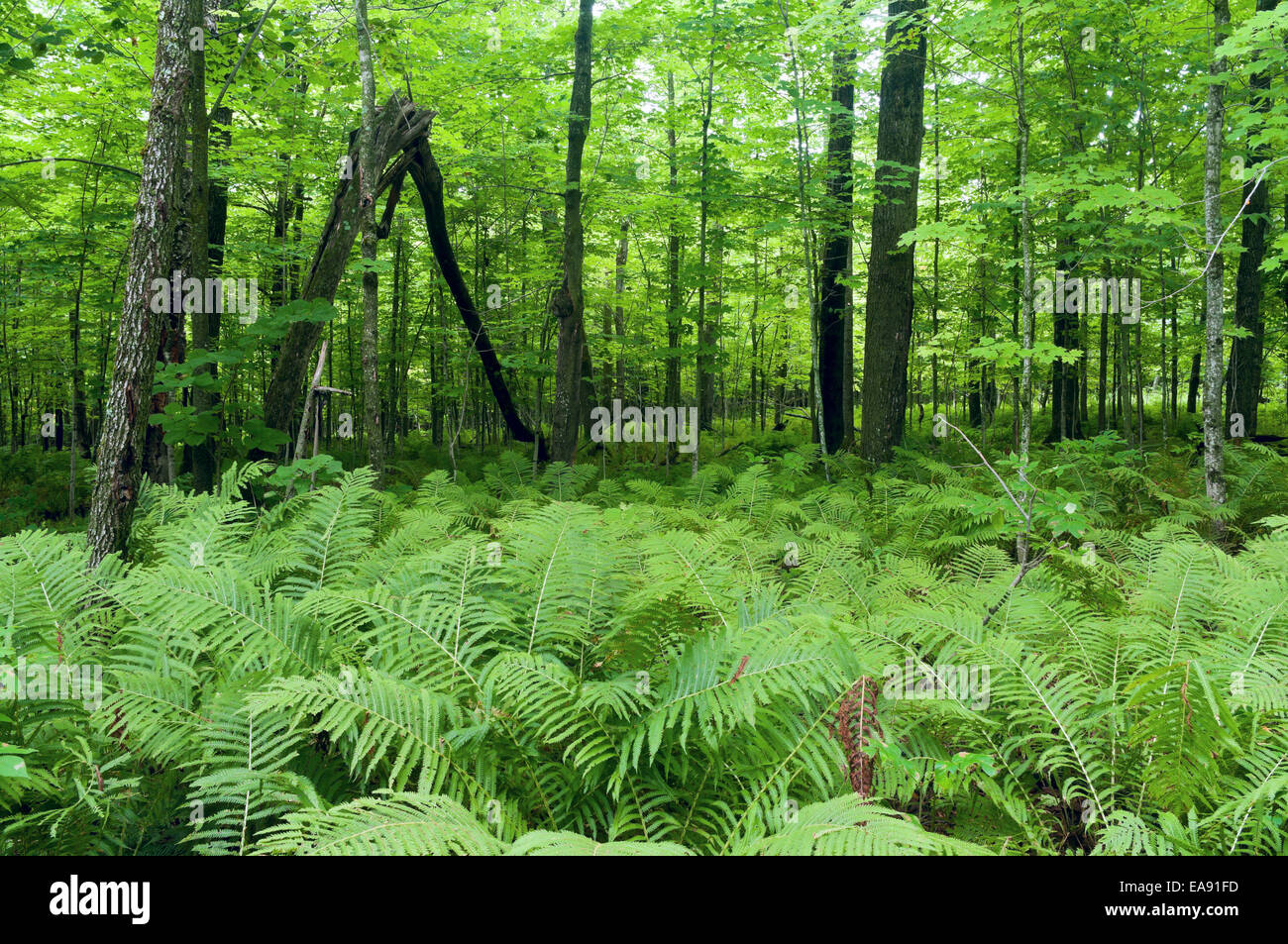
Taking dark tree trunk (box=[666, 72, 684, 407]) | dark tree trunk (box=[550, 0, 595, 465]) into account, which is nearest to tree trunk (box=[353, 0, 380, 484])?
dark tree trunk (box=[550, 0, 595, 465])

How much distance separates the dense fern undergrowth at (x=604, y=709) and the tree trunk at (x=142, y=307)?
563 millimetres

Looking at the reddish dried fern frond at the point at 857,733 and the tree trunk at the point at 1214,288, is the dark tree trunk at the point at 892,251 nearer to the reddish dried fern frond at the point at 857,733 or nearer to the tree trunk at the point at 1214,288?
the tree trunk at the point at 1214,288

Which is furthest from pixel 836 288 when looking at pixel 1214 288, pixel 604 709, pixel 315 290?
pixel 604 709

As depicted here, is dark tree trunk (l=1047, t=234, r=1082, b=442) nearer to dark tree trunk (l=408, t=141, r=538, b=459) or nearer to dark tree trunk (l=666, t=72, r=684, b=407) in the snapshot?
dark tree trunk (l=666, t=72, r=684, b=407)

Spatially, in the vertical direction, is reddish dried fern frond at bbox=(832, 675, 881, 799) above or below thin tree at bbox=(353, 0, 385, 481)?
below

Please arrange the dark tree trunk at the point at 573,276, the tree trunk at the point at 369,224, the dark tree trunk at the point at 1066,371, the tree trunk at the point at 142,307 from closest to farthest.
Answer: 1. the tree trunk at the point at 142,307
2. the tree trunk at the point at 369,224
3. the dark tree trunk at the point at 573,276
4. the dark tree trunk at the point at 1066,371

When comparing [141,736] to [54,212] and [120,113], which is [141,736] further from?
[54,212]

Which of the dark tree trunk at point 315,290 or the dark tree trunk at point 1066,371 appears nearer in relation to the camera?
the dark tree trunk at point 315,290

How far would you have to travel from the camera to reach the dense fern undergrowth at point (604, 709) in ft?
6.45

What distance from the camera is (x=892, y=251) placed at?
8.53 m

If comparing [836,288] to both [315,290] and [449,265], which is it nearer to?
[449,265]

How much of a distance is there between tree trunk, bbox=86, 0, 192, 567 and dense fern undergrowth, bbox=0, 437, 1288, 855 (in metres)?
0.56

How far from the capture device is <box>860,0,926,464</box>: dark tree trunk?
873 cm

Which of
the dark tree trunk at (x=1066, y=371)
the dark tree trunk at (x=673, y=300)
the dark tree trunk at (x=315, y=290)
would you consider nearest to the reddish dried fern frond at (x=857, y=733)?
the dark tree trunk at (x=315, y=290)
